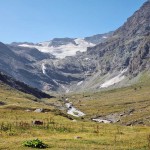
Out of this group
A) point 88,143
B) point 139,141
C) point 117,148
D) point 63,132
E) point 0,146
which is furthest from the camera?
point 63,132

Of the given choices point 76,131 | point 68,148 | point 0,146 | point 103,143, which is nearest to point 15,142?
point 0,146

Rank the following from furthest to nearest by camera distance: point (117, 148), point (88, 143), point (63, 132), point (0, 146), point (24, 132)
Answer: point (63, 132) < point (24, 132) < point (88, 143) < point (117, 148) < point (0, 146)

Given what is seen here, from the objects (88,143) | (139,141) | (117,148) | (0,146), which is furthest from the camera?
(139,141)

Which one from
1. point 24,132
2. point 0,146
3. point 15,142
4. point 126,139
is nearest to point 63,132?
point 24,132

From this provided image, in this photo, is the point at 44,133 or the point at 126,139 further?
the point at 44,133

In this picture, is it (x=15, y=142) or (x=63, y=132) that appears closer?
(x=15, y=142)

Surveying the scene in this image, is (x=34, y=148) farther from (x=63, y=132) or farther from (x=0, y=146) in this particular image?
(x=63, y=132)

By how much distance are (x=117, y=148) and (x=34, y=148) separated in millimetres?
10509

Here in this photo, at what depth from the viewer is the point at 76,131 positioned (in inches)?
2707

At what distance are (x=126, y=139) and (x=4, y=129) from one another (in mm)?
20626

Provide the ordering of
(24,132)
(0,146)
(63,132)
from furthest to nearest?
→ (63,132)
(24,132)
(0,146)

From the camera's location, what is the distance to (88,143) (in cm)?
5088

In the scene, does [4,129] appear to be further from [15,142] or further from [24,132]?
[15,142]

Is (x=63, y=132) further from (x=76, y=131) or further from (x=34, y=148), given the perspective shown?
(x=34, y=148)
